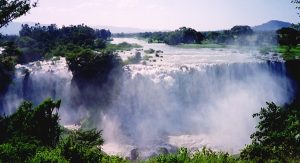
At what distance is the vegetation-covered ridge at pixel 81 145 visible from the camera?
12.1m

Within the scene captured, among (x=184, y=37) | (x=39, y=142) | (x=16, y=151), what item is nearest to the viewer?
(x=16, y=151)

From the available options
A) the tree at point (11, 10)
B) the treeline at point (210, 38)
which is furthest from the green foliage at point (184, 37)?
the tree at point (11, 10)

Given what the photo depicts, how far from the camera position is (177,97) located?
40.3 meters

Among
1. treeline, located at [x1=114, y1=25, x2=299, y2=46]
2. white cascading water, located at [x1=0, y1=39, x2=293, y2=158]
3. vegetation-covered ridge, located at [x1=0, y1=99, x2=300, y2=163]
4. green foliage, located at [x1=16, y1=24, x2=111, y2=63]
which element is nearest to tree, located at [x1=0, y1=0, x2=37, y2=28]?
vegetation-covered ridge, located at [x1=0, y1=99, x2=300, y2=163]

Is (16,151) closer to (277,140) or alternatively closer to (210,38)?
(277,140)

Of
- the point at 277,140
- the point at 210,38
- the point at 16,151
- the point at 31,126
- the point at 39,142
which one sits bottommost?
the point at 39,142

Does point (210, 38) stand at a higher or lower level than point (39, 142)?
higher

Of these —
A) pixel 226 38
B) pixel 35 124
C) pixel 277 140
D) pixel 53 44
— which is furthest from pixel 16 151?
pixel 226 38

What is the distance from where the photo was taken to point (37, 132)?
17.5 m

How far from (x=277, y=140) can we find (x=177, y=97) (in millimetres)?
25820

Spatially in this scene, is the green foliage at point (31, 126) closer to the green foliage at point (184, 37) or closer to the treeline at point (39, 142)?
the treeline at point (39, 142)

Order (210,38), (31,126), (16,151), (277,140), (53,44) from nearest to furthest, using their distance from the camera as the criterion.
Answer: (16,151)
(277,140)
(31,126)
(53,44)
(210,38)

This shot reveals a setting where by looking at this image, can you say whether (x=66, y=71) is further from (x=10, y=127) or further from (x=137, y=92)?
(x=10, y=127)

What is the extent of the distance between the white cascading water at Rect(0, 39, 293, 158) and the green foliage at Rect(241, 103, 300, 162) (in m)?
16.0
